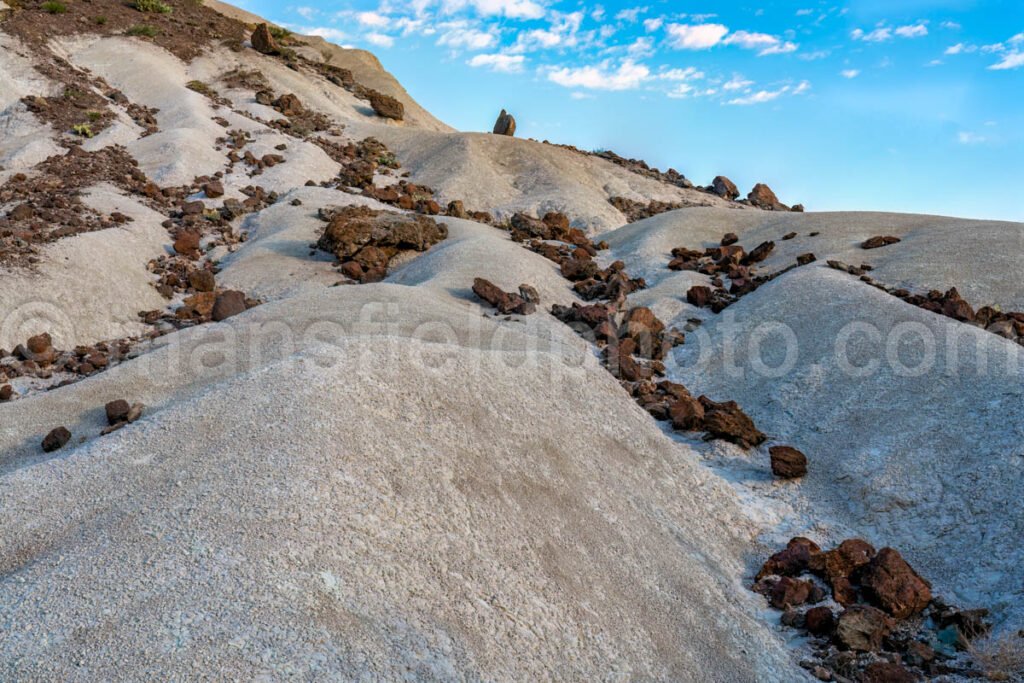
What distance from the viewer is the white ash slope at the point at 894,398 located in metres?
9.03

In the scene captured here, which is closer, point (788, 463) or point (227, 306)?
point (788, 463)

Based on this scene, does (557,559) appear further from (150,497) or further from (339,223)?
(339,223)

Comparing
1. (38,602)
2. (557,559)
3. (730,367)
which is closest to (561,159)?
(730,367)

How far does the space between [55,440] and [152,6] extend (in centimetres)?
3828

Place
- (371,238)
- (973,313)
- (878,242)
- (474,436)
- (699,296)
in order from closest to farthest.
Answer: (474,436) < (973,313) < (699,296) < (371,238) < (878,242)

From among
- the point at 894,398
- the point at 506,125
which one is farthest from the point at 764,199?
the point at 894,398

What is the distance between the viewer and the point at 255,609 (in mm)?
5227

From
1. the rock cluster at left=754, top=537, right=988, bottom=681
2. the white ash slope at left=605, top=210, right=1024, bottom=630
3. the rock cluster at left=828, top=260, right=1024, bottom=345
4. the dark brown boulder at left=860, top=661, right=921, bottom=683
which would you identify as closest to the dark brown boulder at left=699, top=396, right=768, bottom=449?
the white ash slope at left=605, top=210, right=1024, bottom=630

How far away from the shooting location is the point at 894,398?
1150 centimetres

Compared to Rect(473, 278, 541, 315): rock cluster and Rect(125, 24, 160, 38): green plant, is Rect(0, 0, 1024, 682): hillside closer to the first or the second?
Rect(473, 278, 541, 315): rock cluster

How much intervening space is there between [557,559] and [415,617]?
1.83m

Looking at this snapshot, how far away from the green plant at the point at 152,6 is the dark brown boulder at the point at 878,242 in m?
37.1

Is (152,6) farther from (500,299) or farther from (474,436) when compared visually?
(474,436)

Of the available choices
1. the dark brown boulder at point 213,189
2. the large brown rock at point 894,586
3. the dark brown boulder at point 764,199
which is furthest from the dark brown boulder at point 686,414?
the dark brown boulder at point 764,199
